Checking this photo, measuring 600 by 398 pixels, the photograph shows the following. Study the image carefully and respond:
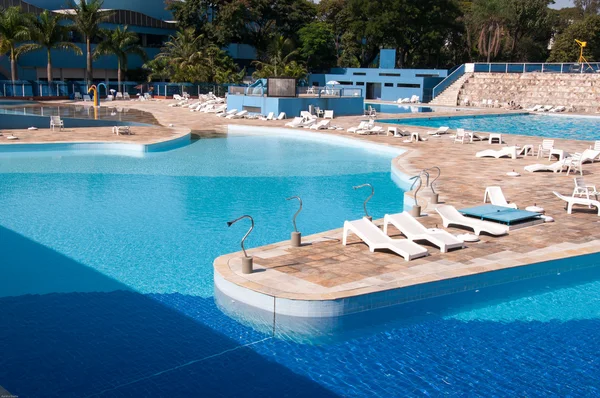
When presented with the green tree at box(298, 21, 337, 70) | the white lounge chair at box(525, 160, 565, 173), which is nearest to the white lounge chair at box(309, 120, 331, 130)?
the white lounge chair at box(525, 160, 565, 173)

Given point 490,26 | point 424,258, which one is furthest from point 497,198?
point 490,26

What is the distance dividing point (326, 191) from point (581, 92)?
30194 millimetres

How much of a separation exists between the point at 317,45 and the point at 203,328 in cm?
4674

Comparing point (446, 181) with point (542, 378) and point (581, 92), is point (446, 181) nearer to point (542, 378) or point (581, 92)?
point (542, 378)

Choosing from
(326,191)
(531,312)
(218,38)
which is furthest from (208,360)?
(218,38)

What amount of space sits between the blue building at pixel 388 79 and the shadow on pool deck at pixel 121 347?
3829 centimetres

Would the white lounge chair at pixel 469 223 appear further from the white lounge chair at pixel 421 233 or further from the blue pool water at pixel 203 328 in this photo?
the blue pool water at pixel 203 328

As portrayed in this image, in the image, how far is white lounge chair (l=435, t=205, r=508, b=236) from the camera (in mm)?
9320

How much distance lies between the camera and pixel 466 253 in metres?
8.51

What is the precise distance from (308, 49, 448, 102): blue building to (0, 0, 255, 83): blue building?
412 inches

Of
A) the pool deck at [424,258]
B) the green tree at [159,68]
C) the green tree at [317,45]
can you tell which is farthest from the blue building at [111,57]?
the pool deck at [424,258]

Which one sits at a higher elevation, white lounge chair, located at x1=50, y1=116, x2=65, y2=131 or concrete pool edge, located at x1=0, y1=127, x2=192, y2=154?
white lounge chair, located at x1=50, y1=116, x2=65, y2=131

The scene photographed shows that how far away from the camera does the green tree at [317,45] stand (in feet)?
168

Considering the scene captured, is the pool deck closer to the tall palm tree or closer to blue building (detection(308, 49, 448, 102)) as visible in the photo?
the tall palm tree
